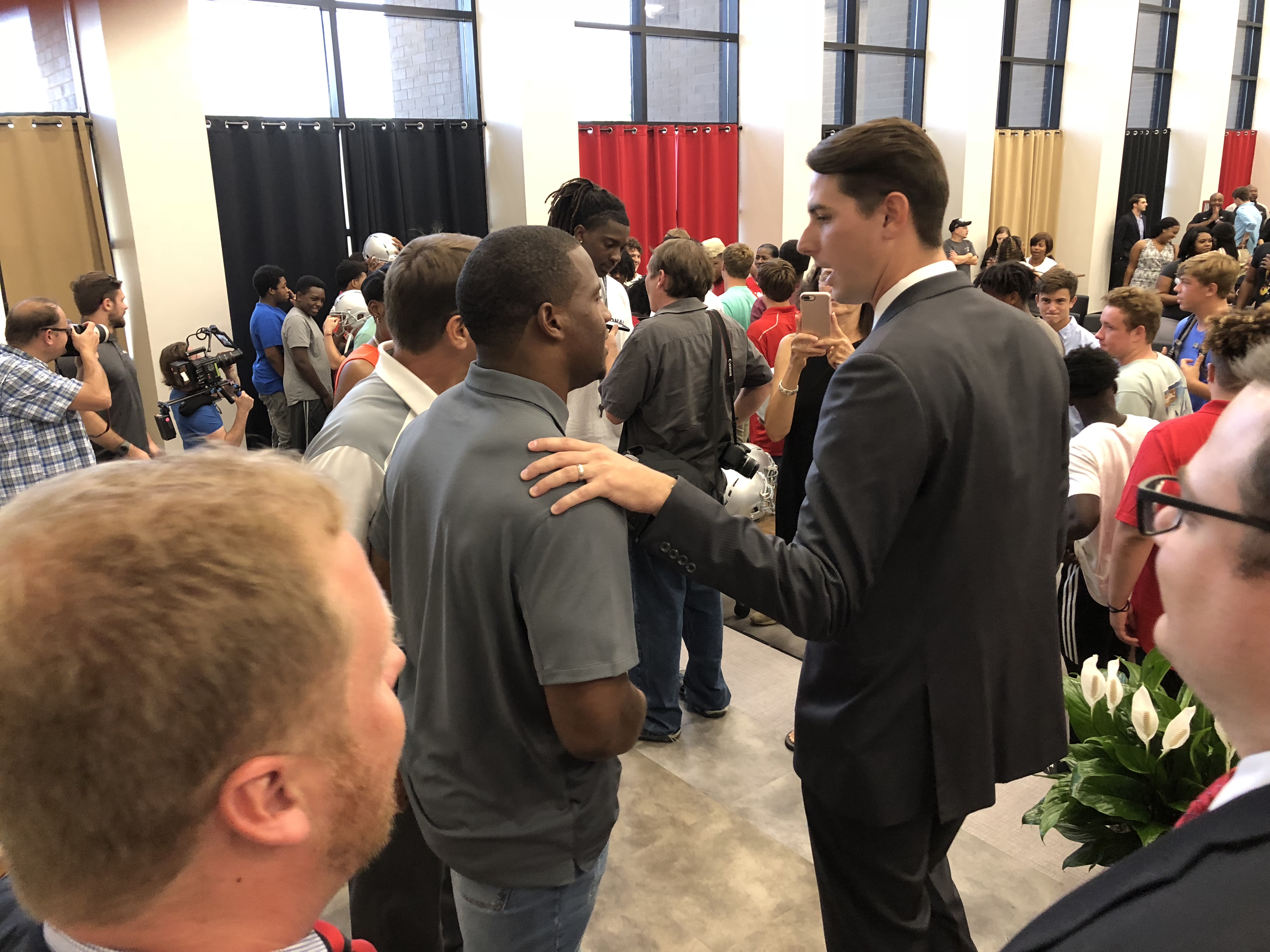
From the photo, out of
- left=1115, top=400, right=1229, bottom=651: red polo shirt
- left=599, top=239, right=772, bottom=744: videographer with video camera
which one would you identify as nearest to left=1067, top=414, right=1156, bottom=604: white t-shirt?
left=1115, top=400, right=1229, bottom=651: red polo shirt

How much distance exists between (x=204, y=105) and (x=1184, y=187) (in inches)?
513

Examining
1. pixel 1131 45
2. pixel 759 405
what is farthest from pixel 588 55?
pixel 1131 45

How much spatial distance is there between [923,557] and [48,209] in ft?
19.7

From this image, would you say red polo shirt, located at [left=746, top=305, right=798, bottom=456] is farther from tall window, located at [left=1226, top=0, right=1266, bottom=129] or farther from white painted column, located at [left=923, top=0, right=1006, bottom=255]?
tall window, located at [left=1226, top=0, right=1266, bottom=129]

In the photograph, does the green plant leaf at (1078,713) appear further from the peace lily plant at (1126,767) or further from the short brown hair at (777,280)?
the short brown hair at (777,280)

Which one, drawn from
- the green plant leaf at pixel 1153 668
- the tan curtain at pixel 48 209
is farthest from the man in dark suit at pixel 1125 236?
the tan curtain at pixel 48 209

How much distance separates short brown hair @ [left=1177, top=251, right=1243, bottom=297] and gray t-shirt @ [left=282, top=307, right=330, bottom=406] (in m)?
4.61

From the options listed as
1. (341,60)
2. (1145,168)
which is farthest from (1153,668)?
(1145,168)

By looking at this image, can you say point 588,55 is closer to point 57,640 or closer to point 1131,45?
point 1131,45

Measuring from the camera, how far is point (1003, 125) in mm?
10930

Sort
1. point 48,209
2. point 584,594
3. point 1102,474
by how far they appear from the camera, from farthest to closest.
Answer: point 48,209
point 1102,474
point 584,594

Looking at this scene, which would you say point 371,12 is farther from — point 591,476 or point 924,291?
point 591,476

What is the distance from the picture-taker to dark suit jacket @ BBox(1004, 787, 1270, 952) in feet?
1.77

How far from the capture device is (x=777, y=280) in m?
3.74
